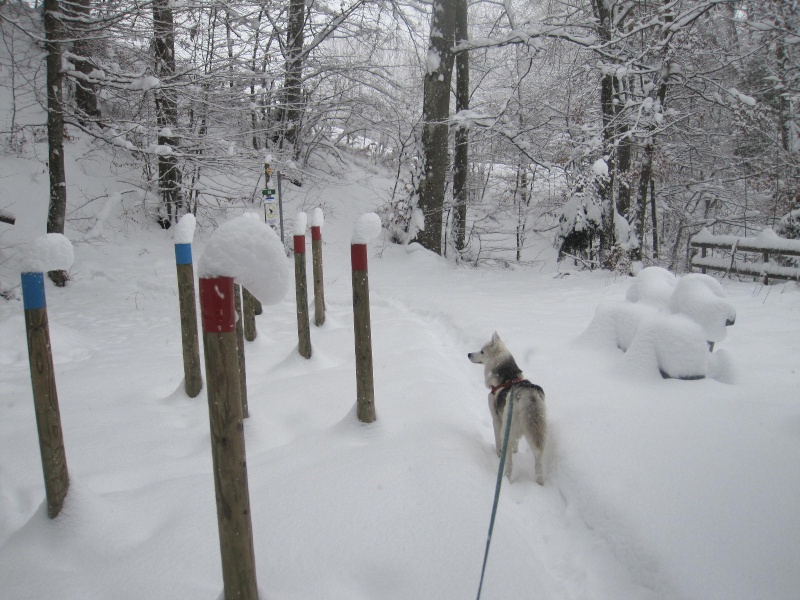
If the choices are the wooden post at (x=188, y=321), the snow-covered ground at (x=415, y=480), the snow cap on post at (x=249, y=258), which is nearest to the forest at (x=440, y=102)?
the wooden post at (x=188, y=321)

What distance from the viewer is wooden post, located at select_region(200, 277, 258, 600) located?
1526 millimetres

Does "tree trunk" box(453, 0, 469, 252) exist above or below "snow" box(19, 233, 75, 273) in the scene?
above

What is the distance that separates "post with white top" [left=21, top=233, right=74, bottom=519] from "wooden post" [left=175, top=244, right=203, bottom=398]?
145 centimetres

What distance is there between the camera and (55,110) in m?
7.35

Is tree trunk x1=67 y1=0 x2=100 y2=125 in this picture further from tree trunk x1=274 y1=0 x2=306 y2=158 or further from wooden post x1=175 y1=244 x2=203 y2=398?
wooden post x1=175 y1=244 x2=203 y2=398

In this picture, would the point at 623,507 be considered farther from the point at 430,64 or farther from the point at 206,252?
the point at 430,64

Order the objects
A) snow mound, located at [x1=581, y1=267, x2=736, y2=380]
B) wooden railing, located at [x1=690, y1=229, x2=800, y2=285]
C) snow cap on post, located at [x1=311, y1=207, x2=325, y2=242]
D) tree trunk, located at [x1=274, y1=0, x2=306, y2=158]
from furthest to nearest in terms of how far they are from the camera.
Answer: tree trunk, located at [x1=274, y1=0, x2=306, y2=158] → wooden railing, located at [x1=690, y1=229, x2=800, y2=285] → snow cap on post, located at [x1=311, y1=207, x2=325, y2=242] → snow mound, located at [x1=581, y1=267, x2=736, y2=380]

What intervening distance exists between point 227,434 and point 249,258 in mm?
580

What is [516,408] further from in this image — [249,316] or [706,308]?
[249,316]

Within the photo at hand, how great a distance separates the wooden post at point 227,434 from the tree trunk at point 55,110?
7.78 metres

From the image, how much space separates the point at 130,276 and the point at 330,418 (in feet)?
26.2

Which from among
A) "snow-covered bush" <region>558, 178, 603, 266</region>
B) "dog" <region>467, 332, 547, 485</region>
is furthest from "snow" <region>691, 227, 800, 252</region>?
"dog" <region>467, 332, 547, 485</region>

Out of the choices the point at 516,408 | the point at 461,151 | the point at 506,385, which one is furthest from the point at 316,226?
the point at 461,151

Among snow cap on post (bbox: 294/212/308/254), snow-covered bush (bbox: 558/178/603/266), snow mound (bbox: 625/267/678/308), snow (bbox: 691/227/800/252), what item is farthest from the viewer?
snow-covered bush (bbox: 558/178/603/266)
